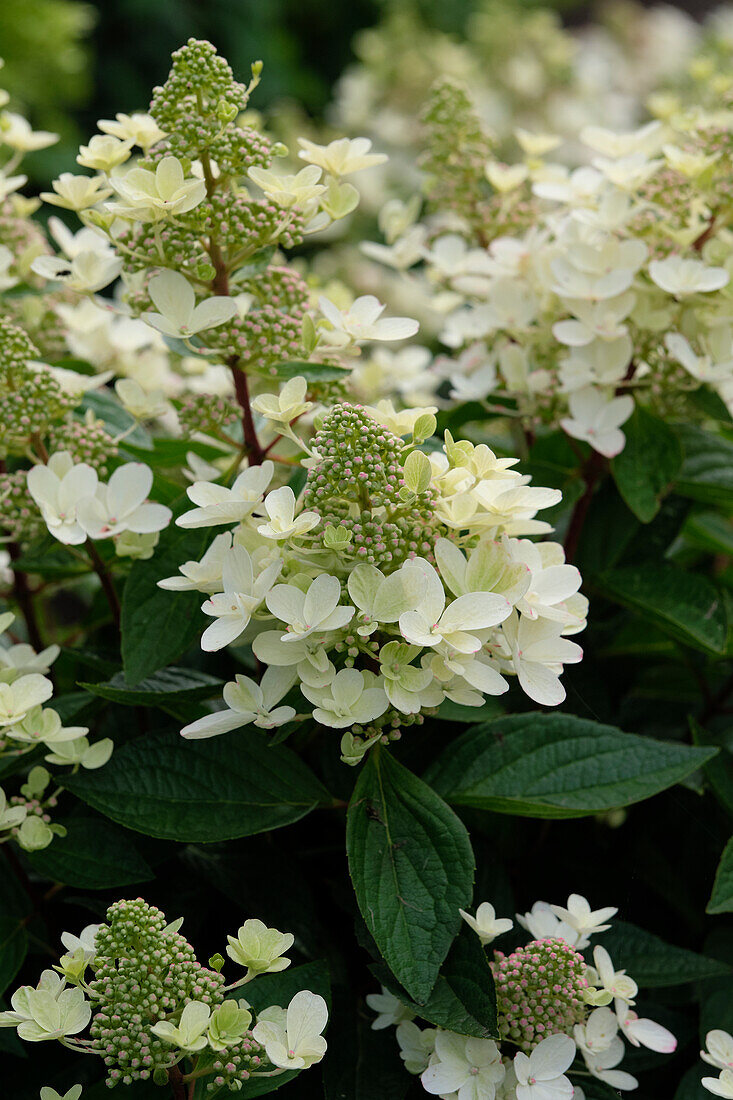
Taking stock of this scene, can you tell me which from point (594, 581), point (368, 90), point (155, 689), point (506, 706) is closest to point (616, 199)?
point (594, 581)

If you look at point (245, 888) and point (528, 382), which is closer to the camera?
point (245, 888)

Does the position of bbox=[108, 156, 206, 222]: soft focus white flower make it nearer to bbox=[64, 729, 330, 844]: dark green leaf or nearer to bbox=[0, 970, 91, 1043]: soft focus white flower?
bbox=[64, 729, 330, 844]: dark green leaf

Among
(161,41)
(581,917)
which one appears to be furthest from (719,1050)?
A: (161,41)

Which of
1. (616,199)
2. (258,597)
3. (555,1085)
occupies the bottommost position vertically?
(555,1085)

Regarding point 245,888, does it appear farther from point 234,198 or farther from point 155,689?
point 234,198

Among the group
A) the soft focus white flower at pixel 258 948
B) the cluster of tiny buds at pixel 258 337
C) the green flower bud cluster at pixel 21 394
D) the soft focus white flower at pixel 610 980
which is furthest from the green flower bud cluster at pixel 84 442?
the soft focus white flower at pixel 610 980

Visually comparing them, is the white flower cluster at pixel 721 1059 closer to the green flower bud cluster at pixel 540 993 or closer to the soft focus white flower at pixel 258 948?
the green flower bud cluster at pixel 540 993
